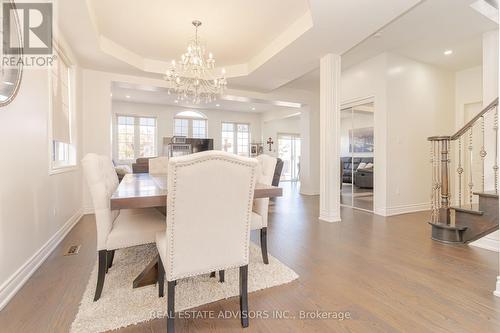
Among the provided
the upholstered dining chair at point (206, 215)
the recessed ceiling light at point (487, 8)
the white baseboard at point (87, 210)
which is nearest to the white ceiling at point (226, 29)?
the recessed ceiling light at point (487, 8)

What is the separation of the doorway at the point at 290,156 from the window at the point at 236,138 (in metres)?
1.54

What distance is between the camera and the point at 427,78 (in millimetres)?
4652

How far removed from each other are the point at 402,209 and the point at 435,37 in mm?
2871

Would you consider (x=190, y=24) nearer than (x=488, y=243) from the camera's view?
No

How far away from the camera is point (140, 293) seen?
1694mm

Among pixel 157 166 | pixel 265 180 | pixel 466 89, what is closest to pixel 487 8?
pixel 466 89

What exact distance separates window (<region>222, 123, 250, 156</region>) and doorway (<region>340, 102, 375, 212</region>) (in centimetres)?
534

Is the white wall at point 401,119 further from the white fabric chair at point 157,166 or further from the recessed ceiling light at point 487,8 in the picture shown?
the white fabric chair at point 157,166

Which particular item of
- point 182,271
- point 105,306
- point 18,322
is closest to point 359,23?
point 182,271

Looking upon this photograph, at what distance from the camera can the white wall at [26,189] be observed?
5.55 ft

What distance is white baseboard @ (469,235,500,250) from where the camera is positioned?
2.56 meters

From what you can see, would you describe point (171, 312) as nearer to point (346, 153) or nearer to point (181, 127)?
point (346, 153)

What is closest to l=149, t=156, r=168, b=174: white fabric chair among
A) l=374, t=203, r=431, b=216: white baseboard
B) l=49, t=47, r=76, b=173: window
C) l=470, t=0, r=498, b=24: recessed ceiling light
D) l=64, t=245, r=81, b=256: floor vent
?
l=49, t=47, r=76, b=173: window

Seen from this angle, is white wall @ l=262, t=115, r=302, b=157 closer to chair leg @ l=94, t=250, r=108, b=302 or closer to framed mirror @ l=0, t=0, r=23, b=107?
framed mirror @ l=0, t=0, r=23, b=107
